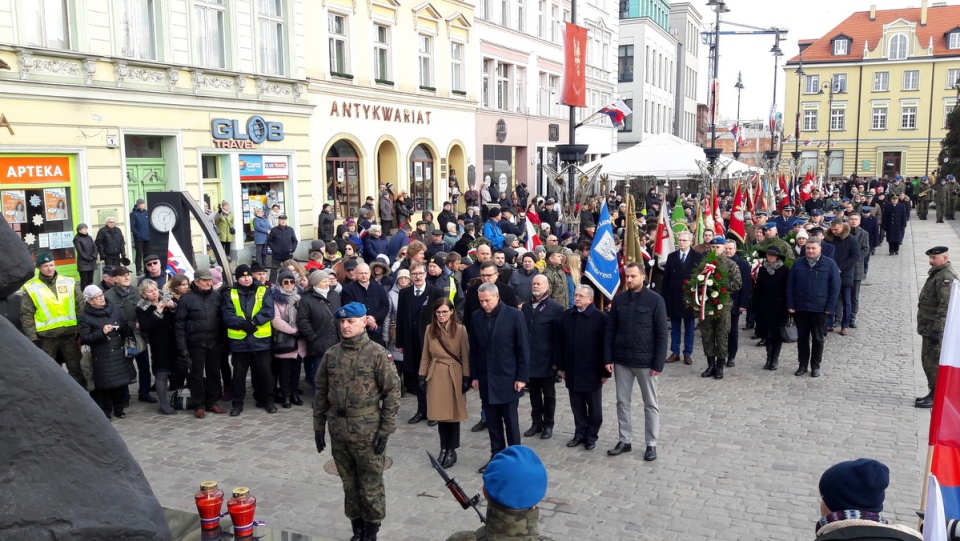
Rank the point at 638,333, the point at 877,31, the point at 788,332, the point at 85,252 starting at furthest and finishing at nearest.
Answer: the point at 877,31 < the point at 85,252 < the point at 788,332 < the point at 638,333

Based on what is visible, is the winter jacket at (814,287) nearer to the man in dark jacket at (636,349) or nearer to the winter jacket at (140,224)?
the man in dark jacket at (636,349)

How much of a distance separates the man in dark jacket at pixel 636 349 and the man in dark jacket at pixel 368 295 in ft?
10.0

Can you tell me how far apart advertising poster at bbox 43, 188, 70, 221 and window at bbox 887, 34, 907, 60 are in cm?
7903

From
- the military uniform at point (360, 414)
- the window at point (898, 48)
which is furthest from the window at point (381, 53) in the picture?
the window at point (898, 48)

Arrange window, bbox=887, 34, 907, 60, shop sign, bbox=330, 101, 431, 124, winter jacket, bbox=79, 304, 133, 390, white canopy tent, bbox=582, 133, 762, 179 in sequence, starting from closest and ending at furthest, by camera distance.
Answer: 1. winter jacket, bbox=79, 304, 133, 390
2. white canopy tent, bbox=582, 133, 762, 179
3. shop sign, bbox=330, 101, 431, 124
4. window, bbox=887, 34, 907, 60

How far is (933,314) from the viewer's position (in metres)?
8.91

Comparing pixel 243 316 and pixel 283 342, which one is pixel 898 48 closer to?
pixel 283 342

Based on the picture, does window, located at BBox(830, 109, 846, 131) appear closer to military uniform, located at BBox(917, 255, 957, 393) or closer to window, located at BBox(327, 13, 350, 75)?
window, located at BBox(327, 13, 350, 75)

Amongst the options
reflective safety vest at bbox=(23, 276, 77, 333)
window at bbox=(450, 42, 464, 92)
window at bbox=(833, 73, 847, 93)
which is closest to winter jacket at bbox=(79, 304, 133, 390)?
reflective safety vest at bbox=(23, 276, 77, 333)

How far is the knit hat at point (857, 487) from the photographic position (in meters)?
3.15

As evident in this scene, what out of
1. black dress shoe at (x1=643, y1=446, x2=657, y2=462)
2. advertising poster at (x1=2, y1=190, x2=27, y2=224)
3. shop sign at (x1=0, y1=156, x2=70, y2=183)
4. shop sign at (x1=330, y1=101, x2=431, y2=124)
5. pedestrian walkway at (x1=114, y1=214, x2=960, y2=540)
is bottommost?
pedestrian walkway at (x1=114, y1=214, x2=960, y2=540)

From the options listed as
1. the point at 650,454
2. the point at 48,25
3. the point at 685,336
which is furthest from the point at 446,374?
the point at 48,25

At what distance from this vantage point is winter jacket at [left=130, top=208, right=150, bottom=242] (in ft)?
55.7

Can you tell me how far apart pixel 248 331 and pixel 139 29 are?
11.9m
